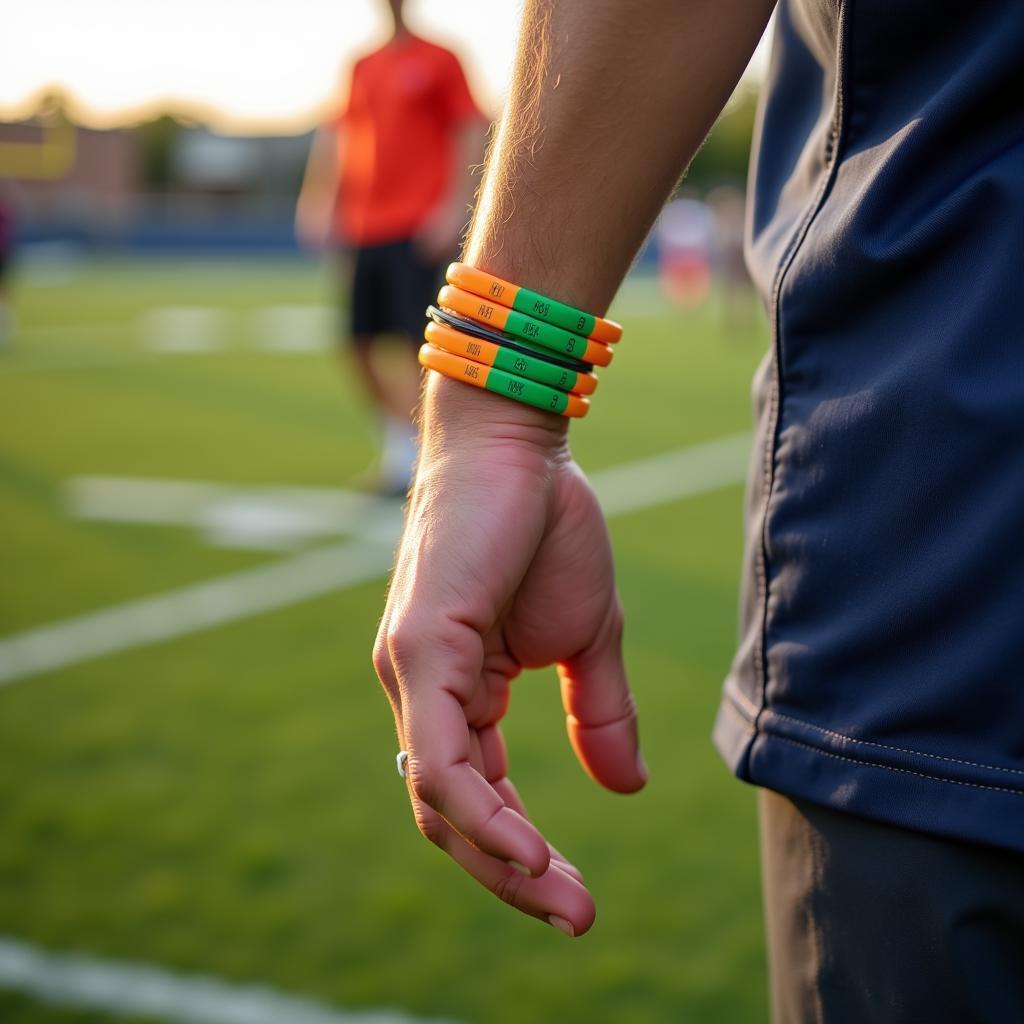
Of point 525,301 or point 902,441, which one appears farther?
point 525,301

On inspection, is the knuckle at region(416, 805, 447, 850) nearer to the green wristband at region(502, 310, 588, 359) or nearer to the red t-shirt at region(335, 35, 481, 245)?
the green wristband at region(502, 310, 588, 359)

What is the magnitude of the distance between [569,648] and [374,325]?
186 inches

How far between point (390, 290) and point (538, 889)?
190 inches

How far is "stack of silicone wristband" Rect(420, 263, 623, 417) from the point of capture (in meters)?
0.93

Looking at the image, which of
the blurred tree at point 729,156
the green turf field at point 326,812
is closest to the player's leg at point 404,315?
the green turf field at point 326,812

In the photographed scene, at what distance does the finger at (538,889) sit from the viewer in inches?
34.6

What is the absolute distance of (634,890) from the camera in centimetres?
228

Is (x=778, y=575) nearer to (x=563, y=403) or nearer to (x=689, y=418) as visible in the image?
(x=563, y=403)

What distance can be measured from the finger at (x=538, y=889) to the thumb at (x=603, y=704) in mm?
166

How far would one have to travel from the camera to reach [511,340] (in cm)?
94

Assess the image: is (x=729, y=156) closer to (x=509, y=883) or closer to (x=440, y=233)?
(x=440, y=233)

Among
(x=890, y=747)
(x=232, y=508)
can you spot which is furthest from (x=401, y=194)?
(x=890, y=747)

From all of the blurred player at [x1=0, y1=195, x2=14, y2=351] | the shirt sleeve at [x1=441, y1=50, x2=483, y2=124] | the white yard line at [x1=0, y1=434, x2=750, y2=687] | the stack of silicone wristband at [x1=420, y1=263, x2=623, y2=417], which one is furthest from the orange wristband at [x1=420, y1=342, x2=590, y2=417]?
the blurred player at [x1=0, y1=195, x2=14, y2=351]

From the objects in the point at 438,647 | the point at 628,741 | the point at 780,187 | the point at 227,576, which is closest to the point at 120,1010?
the point at 628,741
